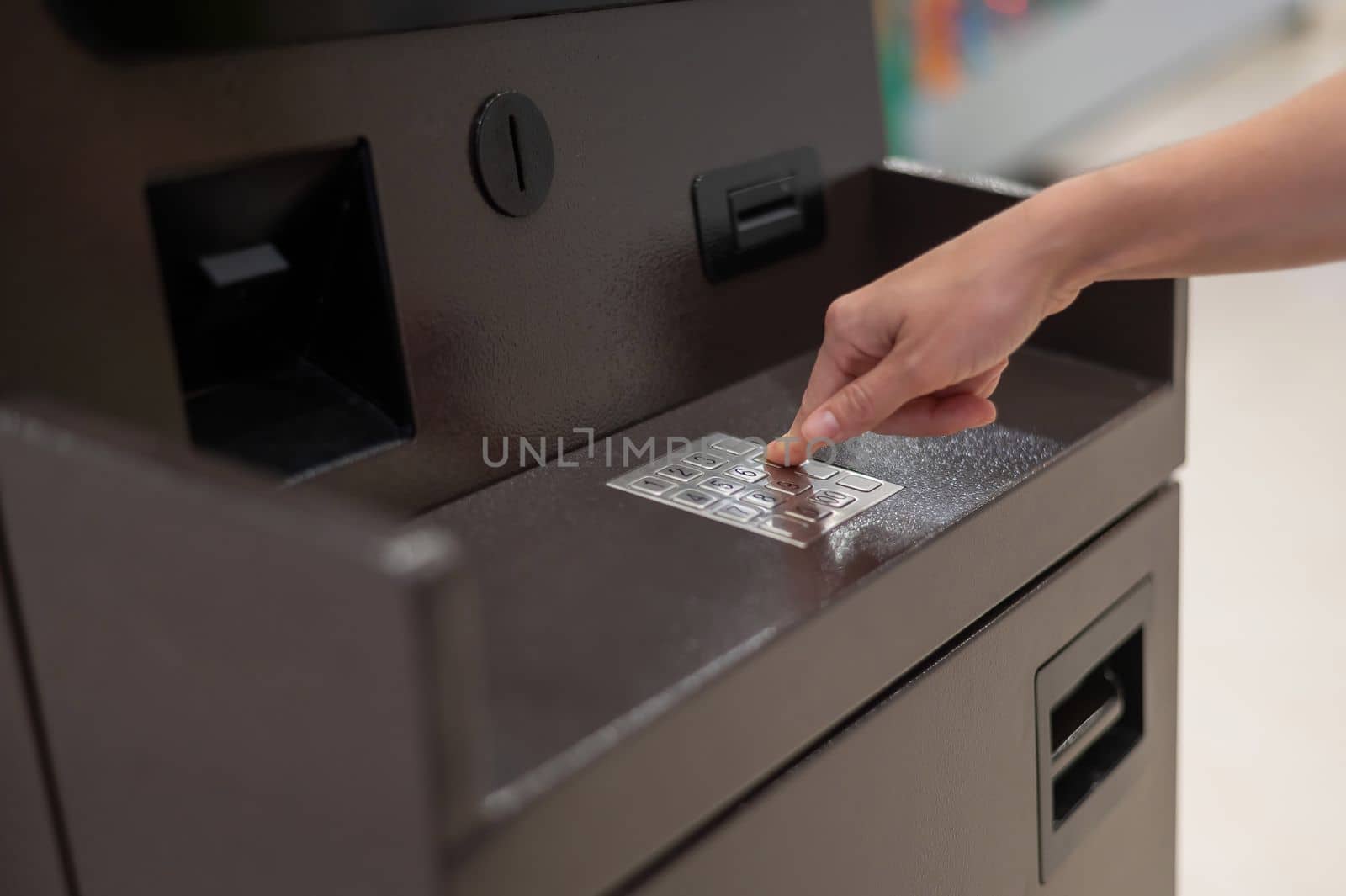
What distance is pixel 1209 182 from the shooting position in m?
0.74

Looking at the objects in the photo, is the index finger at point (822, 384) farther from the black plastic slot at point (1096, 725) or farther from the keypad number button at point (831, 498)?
the black plastic slot at point (1096, 725)

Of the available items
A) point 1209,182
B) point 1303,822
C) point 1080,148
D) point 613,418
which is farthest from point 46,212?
point 1080,148

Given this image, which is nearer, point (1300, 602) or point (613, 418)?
point (613, 418)

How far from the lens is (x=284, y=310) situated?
695 millimetres

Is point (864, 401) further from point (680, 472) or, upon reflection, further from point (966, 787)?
point (966, 787)

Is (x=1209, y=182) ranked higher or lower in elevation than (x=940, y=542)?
higher

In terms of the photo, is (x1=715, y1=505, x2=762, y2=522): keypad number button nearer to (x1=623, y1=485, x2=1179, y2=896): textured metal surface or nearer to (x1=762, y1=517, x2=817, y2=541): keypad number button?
(x1=762, y1=517, x2=817, y2=541): keypad number button

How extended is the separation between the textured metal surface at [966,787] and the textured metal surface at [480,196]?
0.25m

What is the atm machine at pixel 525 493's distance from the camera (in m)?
0.45

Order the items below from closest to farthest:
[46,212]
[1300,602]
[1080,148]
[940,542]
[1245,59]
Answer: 1. [46,212]
2. [940,542]
3. [1300,602]
4. [1080,148]
5. [1245,59]

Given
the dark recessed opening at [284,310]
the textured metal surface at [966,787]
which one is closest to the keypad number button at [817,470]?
the textured metal surface at [966,787]

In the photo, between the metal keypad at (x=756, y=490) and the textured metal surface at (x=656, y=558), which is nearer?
Result: the textured metal surface at (x=656, y=558)

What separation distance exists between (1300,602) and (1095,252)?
46.7 inches

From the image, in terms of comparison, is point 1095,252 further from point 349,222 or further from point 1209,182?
point 349,222
